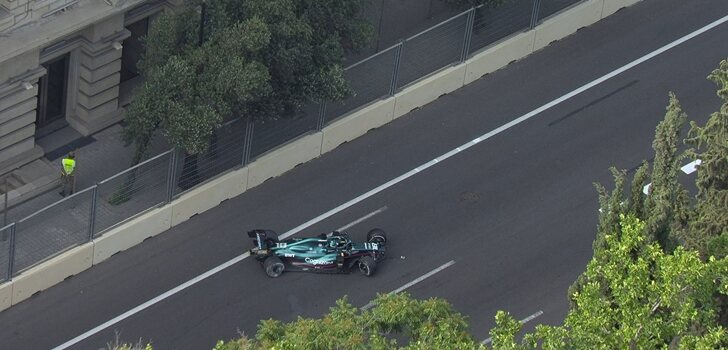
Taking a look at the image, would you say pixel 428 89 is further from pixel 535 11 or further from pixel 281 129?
pixel 281 129

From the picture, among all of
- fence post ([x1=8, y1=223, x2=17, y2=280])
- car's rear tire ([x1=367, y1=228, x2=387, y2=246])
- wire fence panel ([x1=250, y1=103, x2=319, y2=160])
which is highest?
wire fence panel ([x1=250, y1=103, x2=319, y2=160])

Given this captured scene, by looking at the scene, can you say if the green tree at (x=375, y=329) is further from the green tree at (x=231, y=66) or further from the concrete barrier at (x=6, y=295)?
the green tree at (x=231, y=66)

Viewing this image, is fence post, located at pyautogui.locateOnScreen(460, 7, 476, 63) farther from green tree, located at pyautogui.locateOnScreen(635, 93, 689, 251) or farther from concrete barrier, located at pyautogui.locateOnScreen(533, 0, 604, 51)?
green tree, located at pyautogui.locateOnScreen(635, 93, 689, 251)

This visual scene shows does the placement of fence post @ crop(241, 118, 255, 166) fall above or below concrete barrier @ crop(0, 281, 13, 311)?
above

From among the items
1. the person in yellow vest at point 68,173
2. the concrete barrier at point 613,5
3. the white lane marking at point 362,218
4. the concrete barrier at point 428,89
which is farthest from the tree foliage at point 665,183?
the concrete barrier at point 613,5

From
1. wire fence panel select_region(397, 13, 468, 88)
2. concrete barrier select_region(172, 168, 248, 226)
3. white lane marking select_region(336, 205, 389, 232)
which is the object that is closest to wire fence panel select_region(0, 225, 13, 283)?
concrete barrier select_region(172, 168, 248, 226)

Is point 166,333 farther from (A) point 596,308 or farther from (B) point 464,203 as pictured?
(A) point 596,308
